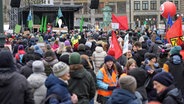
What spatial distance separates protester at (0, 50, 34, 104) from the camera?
18.5 ft

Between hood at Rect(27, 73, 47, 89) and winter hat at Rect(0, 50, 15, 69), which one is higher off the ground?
winter hat at Rect(0, 50, 15, 69)

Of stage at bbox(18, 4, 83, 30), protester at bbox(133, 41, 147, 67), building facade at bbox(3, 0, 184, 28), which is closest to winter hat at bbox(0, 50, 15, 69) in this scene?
protester at bbox(133, 41, 147, 67)

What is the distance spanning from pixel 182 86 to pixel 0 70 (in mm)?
3879

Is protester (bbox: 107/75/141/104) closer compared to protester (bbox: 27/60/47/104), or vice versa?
protester (bbox: 107/75/141/104)

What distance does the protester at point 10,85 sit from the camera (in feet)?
18.5

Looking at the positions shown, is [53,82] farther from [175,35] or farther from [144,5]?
[144,5]

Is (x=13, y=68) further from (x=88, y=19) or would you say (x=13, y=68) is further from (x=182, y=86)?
(x=88, y=19)

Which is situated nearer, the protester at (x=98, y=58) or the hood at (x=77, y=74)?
the hood at (x=77, y=74)

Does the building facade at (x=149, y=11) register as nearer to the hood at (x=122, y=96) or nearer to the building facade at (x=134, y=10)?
the building facade at (x=134, y=10)

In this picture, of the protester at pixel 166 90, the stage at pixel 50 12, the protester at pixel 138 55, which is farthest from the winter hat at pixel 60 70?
the stage at pixel 50 12

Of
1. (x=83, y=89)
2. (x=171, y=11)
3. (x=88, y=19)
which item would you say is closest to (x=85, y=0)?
(x=88, y=19)

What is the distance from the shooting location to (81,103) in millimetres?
7027

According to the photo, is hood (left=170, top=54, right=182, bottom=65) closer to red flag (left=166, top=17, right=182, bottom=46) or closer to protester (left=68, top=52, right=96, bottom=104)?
protester (left=68, top=52, right=96, bottom=104)

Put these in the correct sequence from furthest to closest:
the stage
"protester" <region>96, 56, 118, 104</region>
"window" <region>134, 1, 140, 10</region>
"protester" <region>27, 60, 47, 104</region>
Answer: "window" <region>134, 1, 140, 10</region>
the stage
"protester" <region>96, 56, 118, 104</region>
"protester" <region>27, 60, 47, 104</region>
